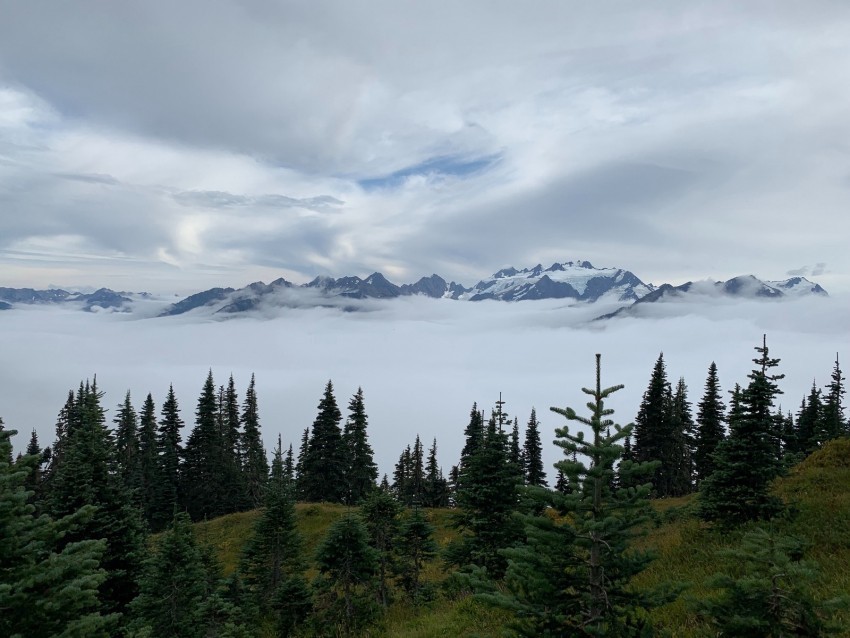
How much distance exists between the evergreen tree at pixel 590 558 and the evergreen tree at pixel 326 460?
53510 millimetres

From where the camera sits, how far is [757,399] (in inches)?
667

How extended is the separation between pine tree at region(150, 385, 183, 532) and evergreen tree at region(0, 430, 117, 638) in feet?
199

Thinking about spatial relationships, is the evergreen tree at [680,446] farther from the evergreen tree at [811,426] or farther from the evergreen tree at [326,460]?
the evergreen tree at [326,460]

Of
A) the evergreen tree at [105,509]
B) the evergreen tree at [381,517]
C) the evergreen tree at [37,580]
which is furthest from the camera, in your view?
the evergreen tree at [381,517]

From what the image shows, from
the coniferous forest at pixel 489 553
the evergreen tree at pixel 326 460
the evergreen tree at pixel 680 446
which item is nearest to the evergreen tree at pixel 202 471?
the evergreen tree at pixel 326 460

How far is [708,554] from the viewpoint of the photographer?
49.2 feet

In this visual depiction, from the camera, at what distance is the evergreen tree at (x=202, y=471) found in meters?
64.7

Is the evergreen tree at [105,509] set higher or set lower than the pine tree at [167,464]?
higher

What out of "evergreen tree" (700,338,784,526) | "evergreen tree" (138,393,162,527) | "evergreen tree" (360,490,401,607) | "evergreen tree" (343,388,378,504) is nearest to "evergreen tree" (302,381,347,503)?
"evergreen tree" (343,388,378,504)

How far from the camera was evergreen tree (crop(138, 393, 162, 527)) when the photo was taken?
2472 inches

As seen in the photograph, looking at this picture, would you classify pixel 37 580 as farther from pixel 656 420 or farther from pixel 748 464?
pixel 656 420

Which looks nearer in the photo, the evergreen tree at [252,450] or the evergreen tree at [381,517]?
the evergreen tree at [381,517]

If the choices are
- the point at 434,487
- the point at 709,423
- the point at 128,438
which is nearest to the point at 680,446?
the point at 709,423

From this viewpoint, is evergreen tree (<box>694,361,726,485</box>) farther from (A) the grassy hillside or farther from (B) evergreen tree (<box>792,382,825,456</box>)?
(A) the grassy hillside
